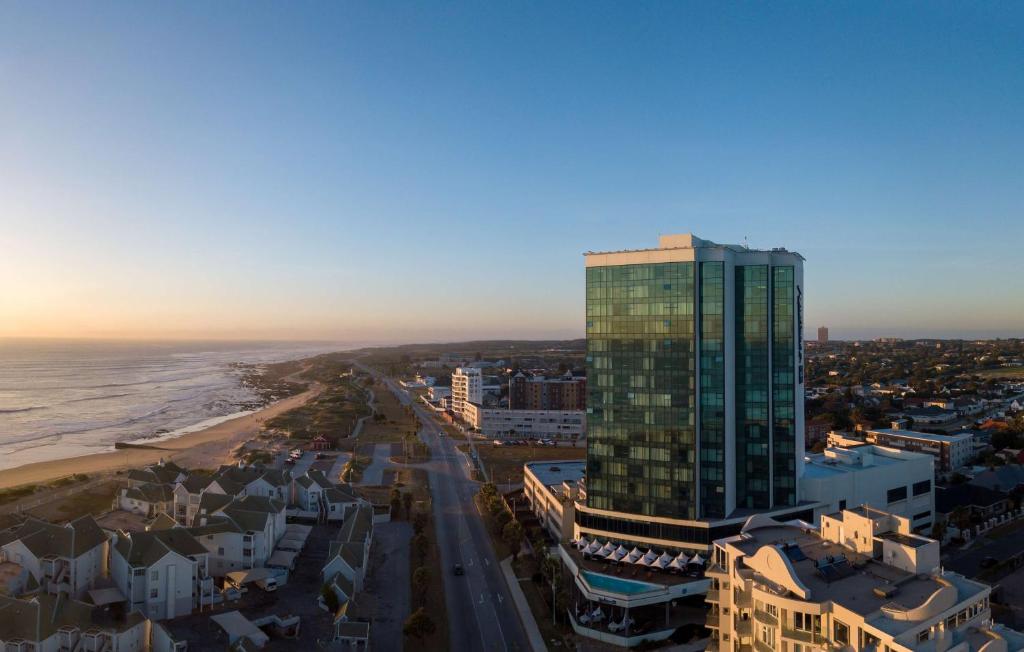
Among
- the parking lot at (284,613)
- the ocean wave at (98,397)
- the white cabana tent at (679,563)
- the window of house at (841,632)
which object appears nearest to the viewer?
the window of house at (841,632)

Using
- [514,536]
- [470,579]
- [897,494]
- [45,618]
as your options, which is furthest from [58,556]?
[897,494]

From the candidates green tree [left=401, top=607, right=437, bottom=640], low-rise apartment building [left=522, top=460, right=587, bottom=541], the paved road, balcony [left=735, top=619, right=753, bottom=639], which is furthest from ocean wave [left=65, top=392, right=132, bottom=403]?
balcony [left=735, top=619, right=753, bottom=639]

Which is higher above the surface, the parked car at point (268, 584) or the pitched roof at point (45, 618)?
the pitched roof at point (45, 618)

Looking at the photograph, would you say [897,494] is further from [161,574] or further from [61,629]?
[61,629]

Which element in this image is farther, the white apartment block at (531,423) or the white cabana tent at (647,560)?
the white apartment block at (531,423)

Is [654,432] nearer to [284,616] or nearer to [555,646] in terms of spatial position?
[555,646]

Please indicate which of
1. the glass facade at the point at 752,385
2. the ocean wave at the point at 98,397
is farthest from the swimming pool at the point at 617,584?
the ocean wave at the point at 98,397

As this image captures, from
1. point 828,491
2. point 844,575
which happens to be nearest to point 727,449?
point 828,491

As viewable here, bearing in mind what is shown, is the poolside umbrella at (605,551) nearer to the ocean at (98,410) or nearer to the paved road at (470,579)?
the paved road at (470,579)
